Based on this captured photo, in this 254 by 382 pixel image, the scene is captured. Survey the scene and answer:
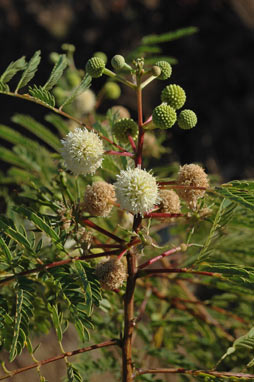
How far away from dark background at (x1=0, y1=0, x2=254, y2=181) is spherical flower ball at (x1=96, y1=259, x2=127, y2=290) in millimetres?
3600

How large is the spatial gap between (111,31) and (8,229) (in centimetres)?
443

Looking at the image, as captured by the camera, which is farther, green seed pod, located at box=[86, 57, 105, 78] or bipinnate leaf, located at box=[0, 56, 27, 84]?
bipinnate leaf, located at box=[0, 56, 27, 84]

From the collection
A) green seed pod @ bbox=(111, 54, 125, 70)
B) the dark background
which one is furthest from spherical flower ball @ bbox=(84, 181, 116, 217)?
the dark background

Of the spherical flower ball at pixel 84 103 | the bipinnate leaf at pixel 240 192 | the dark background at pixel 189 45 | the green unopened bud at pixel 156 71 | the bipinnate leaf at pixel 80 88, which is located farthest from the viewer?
the dark background at pixel 189 45

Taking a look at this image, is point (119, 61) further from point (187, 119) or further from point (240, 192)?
point (240, 192)

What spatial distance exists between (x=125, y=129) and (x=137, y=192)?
17 centimetres

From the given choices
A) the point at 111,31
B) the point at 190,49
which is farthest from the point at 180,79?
the point at 111,31

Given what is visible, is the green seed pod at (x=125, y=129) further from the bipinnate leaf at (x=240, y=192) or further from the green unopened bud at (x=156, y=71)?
the bipinnate leaf at (x=240, y=192)

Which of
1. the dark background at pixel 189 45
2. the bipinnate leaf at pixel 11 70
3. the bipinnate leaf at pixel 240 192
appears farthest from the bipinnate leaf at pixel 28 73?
the dark background at pixel 189 45

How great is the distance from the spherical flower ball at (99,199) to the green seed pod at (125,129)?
0.41 feet

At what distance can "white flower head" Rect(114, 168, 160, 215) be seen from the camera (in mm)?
873

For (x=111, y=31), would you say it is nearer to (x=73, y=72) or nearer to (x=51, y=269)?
(x=73, y=72)

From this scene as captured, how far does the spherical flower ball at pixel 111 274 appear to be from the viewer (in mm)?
930

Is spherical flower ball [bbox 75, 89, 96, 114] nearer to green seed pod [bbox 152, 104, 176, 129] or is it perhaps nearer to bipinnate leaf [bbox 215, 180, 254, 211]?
green seed pod [bbox 152, 104, 176, 129]
